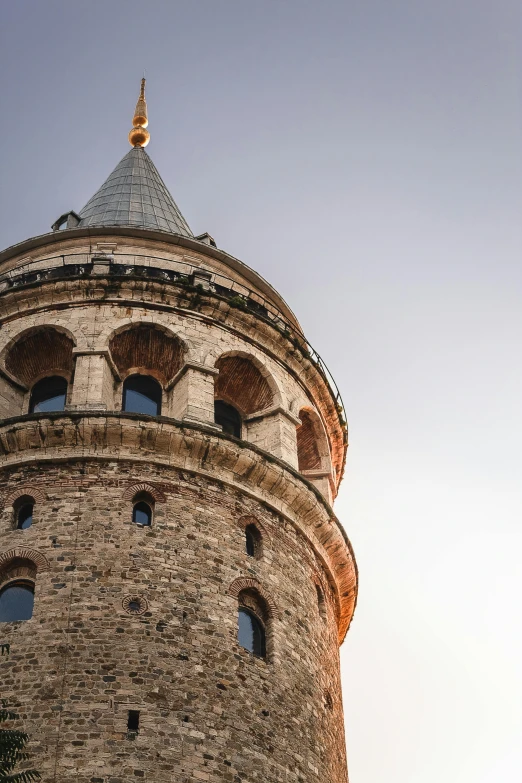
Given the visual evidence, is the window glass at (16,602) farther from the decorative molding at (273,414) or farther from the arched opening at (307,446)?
the arched opening at (307,446)

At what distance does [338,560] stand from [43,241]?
10047 mm

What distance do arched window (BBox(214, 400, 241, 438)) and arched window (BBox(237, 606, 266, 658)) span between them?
17.1 feet

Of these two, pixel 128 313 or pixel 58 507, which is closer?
pixel 58 507

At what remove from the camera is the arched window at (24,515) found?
20.5 meters

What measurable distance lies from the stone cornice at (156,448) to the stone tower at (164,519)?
4 centimetres

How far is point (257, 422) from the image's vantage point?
83.0ft

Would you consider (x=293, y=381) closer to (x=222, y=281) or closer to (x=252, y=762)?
(x=222, y=281)

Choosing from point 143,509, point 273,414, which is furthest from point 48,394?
point 143,509

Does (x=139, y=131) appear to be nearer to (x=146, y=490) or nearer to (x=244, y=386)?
(x=244, y=386)

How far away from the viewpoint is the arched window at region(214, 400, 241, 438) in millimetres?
25016

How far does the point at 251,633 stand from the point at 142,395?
620 cm

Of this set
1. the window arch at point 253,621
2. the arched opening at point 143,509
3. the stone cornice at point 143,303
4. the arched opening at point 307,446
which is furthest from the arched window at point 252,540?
the arched opening at point 307,446

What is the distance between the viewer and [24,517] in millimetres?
20703

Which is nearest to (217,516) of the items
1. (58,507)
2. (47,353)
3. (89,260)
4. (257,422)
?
(58,507)
